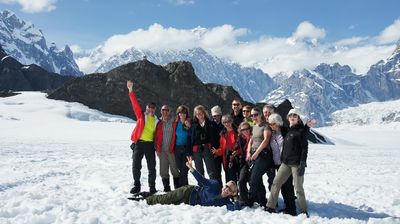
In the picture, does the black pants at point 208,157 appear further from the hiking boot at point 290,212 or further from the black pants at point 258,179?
the hiking boot at point 290,212

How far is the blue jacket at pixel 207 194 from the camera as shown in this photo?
1067cm

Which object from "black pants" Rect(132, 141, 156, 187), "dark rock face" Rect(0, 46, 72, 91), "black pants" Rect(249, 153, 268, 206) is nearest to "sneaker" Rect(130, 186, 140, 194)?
"black pants" Rect(132, 141, 156, 187)

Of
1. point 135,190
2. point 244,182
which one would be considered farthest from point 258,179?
point 135,190

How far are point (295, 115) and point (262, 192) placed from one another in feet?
7.25

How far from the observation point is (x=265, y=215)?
1005 cm

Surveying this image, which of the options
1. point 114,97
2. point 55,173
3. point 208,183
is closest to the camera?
point 208,183

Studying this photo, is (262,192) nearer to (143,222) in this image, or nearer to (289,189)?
(289,189)

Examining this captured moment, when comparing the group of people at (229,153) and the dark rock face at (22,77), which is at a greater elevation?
the dark rock face at (22,77)

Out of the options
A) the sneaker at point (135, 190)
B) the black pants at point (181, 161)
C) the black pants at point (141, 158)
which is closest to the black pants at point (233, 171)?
the black pants at point (181, 161)

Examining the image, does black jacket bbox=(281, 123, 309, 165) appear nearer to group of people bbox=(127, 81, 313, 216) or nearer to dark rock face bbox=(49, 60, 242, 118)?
group of people bbox=(127, 81, 313, 216)

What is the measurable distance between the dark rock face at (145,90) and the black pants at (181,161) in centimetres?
7189

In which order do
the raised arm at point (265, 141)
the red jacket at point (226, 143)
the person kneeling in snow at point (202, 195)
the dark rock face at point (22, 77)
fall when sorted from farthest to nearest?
1. the dark rock face at point (22, 77)
2. the red jacket at point (226, 143)
3. the person kneeling in snow at point (202, 195)
4. the raised arm at point (265, 141)

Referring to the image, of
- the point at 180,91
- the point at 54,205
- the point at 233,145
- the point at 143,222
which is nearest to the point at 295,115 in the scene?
the point at 233,145

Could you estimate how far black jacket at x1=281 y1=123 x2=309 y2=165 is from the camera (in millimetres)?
10102
